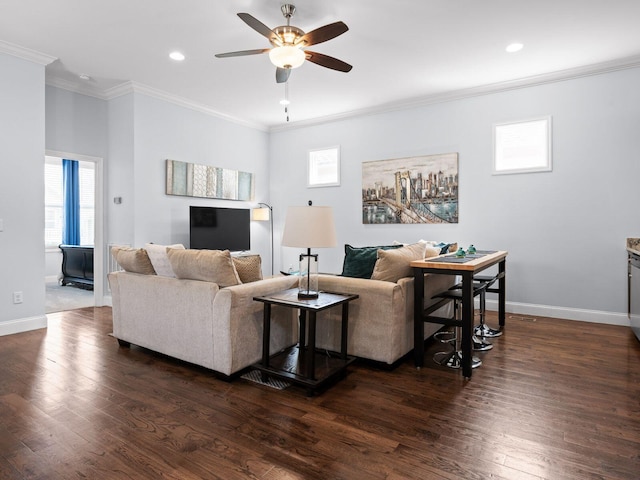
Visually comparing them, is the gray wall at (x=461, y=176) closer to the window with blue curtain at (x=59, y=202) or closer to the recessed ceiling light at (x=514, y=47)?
the recessed ceiling light at (x=514, y=47)

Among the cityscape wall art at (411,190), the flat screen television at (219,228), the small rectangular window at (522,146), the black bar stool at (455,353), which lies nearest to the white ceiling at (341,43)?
the small rectangular window at (522,146)

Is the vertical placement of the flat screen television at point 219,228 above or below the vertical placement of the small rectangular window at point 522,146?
below

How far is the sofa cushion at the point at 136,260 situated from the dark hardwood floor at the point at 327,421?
74 centimetres

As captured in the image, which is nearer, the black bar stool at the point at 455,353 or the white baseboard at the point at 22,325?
the black bar stool at the point at 455,353

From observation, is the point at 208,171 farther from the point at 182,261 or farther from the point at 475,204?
the point at 475,204

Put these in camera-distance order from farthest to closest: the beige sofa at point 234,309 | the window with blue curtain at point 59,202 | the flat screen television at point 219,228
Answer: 1. the window with blue curtain at point 59,202
2. the flat screen television at point 219,228
3. the beige sofa at point 234,309

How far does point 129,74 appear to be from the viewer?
472 cm

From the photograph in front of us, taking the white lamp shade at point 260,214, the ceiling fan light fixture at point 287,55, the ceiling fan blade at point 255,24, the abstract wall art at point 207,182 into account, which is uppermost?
the ceiling fan blade at point 255,24

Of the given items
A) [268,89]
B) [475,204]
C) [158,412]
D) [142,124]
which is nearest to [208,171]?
[142,124]

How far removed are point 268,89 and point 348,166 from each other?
1.79 metres

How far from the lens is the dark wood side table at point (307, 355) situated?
8.26 feet

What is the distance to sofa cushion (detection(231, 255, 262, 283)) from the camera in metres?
2.97

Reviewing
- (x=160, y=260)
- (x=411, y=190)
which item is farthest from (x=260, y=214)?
(x=160, y=260)

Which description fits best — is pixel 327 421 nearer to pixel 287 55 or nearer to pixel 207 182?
pixel 287 55
